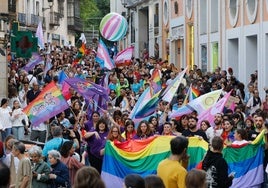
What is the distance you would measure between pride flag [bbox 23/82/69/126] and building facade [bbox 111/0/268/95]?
11613 mm

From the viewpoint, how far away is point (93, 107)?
1905 cm

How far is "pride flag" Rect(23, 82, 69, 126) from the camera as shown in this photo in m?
17.5

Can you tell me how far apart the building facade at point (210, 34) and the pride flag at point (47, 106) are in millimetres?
11613

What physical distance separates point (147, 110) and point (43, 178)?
7.27 m

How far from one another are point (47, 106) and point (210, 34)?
19.3 m

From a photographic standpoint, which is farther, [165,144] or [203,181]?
[165,144]

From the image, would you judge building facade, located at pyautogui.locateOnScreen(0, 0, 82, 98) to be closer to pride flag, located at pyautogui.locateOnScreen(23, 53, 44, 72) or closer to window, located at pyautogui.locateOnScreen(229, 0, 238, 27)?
pride flag, located at pyautogui.locateOnScreen(23, 53, 44, 72)

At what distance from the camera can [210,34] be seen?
36125 millimetres

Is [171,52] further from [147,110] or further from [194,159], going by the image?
[194,159]

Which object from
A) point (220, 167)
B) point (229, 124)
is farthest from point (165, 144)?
point (220, 167)

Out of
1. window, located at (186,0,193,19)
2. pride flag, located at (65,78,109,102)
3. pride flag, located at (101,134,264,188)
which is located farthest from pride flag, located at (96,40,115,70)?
pride flag, located at (101,134,264,188)

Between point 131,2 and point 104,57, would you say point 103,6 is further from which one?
point 104,57

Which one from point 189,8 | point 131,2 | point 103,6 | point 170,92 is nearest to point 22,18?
point 131,2

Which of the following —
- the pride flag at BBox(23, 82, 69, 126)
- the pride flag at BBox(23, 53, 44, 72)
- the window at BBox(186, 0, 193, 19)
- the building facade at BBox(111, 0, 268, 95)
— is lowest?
the pride flag at BBox(23, 82, 69, 126)
